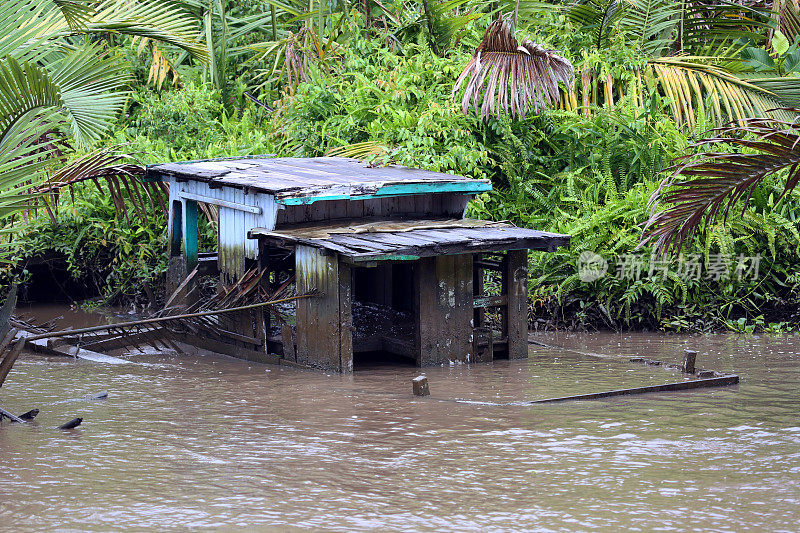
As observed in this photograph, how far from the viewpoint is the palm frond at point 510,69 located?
42.5 feet

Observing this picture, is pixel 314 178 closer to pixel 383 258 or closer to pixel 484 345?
pixel 383 258

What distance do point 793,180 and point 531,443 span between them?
2601 mm

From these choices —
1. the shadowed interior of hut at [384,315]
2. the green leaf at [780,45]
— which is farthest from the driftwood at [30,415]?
the green leaf at [780,45]

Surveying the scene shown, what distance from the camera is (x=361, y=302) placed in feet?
38.2

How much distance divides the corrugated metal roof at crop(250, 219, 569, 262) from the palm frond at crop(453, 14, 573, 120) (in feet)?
8.26

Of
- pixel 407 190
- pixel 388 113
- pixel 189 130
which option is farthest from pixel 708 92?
pixel 189 130

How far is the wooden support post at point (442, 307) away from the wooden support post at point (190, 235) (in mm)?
3194

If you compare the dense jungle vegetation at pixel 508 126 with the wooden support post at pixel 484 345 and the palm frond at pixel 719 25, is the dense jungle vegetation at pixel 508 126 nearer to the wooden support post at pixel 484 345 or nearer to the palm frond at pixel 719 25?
the palm frond at pixel 719 25

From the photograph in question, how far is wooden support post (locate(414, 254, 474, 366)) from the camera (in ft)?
33.7

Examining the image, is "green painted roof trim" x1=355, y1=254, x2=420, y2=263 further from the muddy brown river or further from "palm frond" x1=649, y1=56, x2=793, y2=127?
"palm frond" x1=649, y1=56, x2=793, y2=127

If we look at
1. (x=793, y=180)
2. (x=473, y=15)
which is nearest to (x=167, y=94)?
(x=473, y=15)

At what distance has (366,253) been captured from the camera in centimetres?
945

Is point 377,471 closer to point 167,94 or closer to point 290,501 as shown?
point 290,501

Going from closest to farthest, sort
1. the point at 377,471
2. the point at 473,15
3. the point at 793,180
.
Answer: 1. the point at 377,471
2. the point at 793,180
3. the point at 473,15
